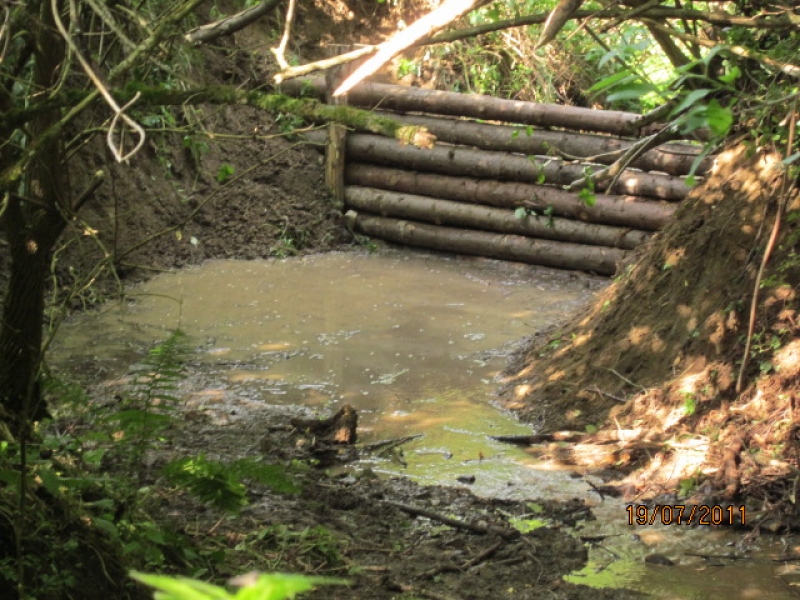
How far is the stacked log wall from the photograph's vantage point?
9516 millimetres

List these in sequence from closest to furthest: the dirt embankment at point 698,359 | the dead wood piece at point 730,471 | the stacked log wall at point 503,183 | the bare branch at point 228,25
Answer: the bare branch at point 228,25, the dead wood piece at point 730,471, the dirt embankment at point 698,359, the stacked log wall at point 503,183

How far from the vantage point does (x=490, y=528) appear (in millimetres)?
4098

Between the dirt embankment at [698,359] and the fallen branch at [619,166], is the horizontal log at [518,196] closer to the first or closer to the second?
the dirt embankment at [698,359]

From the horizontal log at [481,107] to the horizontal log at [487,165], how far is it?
0.39 metres

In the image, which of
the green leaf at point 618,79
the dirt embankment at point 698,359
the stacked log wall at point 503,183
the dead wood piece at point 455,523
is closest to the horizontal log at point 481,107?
the stacked log wall at point 503,183

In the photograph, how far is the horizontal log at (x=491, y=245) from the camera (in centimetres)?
963

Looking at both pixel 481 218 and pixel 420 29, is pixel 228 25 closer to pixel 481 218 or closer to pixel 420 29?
pixel 420 29

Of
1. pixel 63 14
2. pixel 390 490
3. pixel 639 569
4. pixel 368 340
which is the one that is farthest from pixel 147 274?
pixel 639 569

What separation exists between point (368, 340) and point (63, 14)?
165 inches

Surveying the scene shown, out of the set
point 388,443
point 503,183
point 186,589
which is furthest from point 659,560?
point 503,183

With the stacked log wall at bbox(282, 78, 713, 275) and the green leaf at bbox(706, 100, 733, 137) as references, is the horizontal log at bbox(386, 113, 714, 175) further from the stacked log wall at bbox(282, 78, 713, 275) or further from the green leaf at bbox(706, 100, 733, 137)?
the green leaf at bbox(706, 100, 733, 137)

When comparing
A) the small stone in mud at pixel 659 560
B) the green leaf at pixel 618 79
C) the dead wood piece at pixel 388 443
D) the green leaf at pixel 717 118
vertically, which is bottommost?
the dead wood piece at pixel 388 443

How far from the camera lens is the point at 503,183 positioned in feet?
33.9

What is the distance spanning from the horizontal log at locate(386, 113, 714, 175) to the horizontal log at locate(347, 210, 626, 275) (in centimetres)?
92
